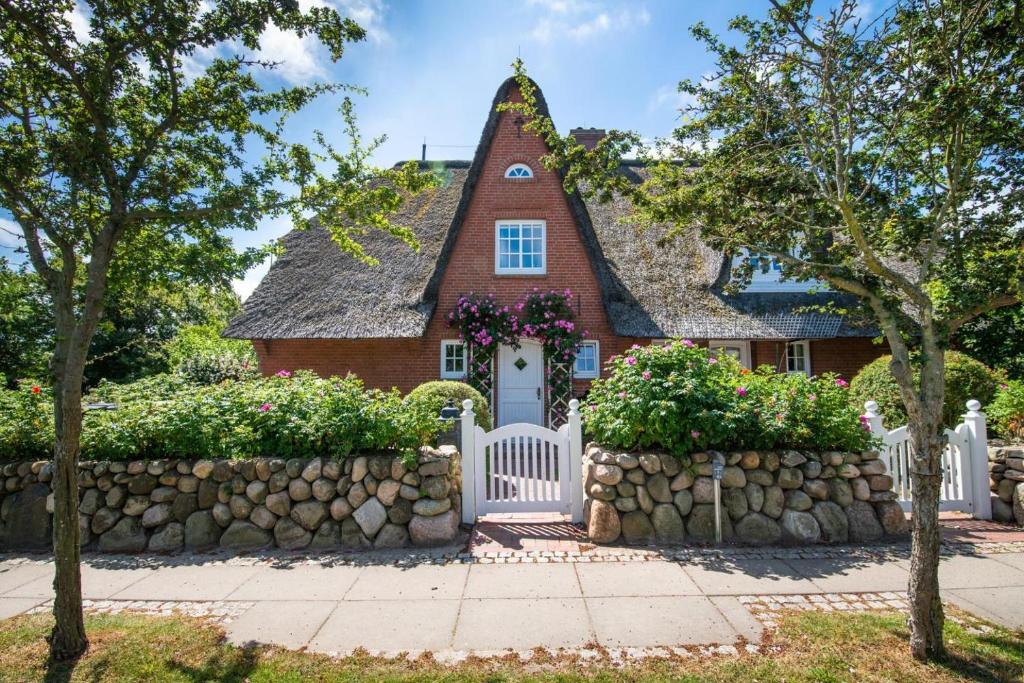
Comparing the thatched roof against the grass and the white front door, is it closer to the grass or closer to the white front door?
the white front door

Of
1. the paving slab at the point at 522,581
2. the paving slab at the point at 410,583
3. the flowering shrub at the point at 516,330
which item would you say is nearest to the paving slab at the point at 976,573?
the paving slab at the point at 522,581

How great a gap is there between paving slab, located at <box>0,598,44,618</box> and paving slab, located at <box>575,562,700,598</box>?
4460 mm

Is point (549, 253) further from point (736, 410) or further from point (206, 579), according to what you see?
point (206, 579)

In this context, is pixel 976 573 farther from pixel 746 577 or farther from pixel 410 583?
pixel 410 583

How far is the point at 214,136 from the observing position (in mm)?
3941

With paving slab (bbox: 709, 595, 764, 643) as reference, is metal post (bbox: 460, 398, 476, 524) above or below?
above

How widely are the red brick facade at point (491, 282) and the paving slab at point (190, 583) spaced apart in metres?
6.69

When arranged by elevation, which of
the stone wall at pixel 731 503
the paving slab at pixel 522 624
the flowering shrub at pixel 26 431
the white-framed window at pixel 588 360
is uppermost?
the white-framed window at pixel 588 360

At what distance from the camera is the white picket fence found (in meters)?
6.09

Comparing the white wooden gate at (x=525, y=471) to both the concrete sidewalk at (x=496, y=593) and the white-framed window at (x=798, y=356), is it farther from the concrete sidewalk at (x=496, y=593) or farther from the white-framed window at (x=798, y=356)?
the white-framed window at (x=798, y=356)

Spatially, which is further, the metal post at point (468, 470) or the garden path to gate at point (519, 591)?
the metal post at point (468, 470)

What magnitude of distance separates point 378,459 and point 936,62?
556 cm

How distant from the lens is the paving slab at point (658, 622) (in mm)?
3537

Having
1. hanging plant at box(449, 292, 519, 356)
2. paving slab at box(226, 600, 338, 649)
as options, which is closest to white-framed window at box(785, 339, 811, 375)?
hanging plant at box(449, 292, 519, 356)
